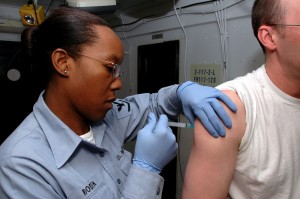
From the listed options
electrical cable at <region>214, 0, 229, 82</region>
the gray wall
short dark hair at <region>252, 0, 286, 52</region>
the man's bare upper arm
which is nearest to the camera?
the man's bare upper arm

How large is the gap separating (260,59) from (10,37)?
270cm

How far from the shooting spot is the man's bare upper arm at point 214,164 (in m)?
0.86

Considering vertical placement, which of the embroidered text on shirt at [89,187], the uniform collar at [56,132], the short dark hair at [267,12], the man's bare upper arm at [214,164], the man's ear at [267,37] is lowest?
the embroidered text on shirt at [89,187]

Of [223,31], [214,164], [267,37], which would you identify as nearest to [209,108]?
[214,164]

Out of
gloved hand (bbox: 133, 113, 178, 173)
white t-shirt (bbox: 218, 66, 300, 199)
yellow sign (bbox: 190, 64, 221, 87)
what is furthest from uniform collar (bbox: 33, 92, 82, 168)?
yellow sign (bbox: 190, 64, 221, 87)

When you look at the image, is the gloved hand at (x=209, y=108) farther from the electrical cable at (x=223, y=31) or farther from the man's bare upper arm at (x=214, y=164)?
the electrical cable at (x=223, y=31)

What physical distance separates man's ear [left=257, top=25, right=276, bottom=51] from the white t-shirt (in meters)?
0.14

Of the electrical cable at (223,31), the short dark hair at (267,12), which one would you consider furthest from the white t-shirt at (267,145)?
the electrical cable at (223,31)

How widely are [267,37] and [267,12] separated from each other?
10 cm

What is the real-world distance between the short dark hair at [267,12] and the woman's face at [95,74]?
1.99ft

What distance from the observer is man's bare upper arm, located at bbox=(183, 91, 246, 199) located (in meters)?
0.86

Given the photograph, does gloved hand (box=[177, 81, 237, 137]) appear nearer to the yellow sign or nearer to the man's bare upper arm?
the man's bare upper arm

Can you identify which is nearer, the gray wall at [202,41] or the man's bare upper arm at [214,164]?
the man's bare upper arm at [214,164]

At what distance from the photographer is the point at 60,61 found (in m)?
0.92
